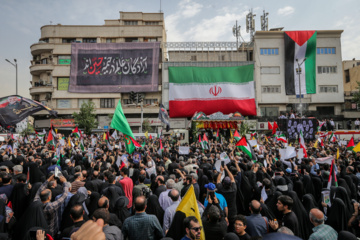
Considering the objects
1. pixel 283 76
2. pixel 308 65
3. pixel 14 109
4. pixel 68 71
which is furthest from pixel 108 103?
pixel 14 109

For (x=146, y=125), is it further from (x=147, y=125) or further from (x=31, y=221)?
(x=31, y=221)

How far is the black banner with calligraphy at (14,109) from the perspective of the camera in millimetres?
8928

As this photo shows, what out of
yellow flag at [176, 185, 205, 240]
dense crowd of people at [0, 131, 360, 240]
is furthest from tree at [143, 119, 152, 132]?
yellow flag at [176, 185, 205, 240]

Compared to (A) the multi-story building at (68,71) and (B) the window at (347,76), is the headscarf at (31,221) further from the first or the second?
(B) the window at (347,76)

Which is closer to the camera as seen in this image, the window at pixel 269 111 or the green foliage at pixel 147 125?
the green foliage at pixel 147 125

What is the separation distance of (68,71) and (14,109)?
123 ft

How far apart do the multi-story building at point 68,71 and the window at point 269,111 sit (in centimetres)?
1786

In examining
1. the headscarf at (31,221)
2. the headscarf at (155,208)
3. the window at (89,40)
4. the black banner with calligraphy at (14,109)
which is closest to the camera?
the headscarf at (31,221)

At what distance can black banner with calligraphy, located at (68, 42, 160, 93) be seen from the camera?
42125 millimetres

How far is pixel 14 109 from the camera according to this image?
30.5ft

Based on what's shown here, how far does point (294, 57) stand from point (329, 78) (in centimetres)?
695

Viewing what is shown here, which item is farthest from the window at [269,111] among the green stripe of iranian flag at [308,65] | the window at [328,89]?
the window at [328,89]

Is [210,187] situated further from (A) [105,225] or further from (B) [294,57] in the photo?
(B) [294,57]

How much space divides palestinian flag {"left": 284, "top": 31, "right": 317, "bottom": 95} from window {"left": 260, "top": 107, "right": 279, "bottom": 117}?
3.33m
